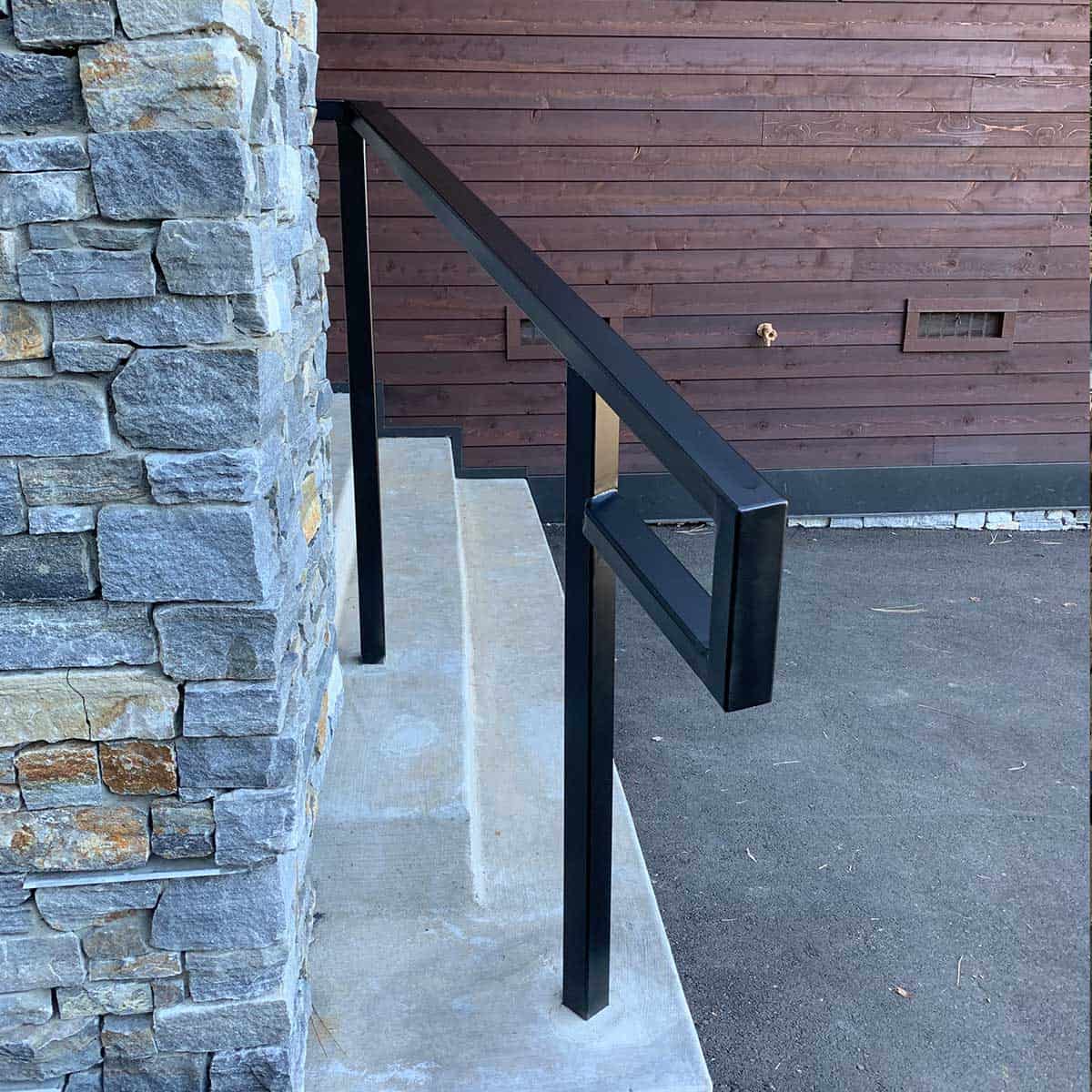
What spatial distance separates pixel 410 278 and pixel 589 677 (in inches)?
136

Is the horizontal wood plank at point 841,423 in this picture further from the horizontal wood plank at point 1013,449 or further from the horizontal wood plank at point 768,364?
the horizontal wood plank at point 768,364

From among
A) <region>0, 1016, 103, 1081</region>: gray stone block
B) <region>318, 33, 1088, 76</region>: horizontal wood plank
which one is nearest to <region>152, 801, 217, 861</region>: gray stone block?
<region>0, 1016, 103, 1081</region>: gray stone block

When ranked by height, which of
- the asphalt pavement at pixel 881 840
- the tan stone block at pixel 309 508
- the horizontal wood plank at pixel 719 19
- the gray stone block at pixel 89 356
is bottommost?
the asphalt pavement at pixel 881 840

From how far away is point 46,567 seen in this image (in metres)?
1.18

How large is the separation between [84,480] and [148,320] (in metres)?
0.20

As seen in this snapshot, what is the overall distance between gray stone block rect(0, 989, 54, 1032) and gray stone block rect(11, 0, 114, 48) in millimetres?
1103

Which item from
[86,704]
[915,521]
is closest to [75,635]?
[86,704]

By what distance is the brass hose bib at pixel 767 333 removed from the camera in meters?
4.68

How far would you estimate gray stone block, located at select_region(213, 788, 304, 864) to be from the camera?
1.27m

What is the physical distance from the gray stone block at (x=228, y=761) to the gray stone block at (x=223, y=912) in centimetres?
12

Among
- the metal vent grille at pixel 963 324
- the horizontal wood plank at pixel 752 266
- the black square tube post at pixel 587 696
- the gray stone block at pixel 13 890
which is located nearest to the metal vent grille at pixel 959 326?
the metal vent grille at pixel 963 324

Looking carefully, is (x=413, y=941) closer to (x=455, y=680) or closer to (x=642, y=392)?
(x=455, y=680)

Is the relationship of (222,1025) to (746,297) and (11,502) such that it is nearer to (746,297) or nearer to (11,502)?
(11,502)

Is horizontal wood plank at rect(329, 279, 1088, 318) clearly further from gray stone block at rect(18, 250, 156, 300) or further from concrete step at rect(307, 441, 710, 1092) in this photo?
gray stone block at rect(18, 250, 156, 300)
